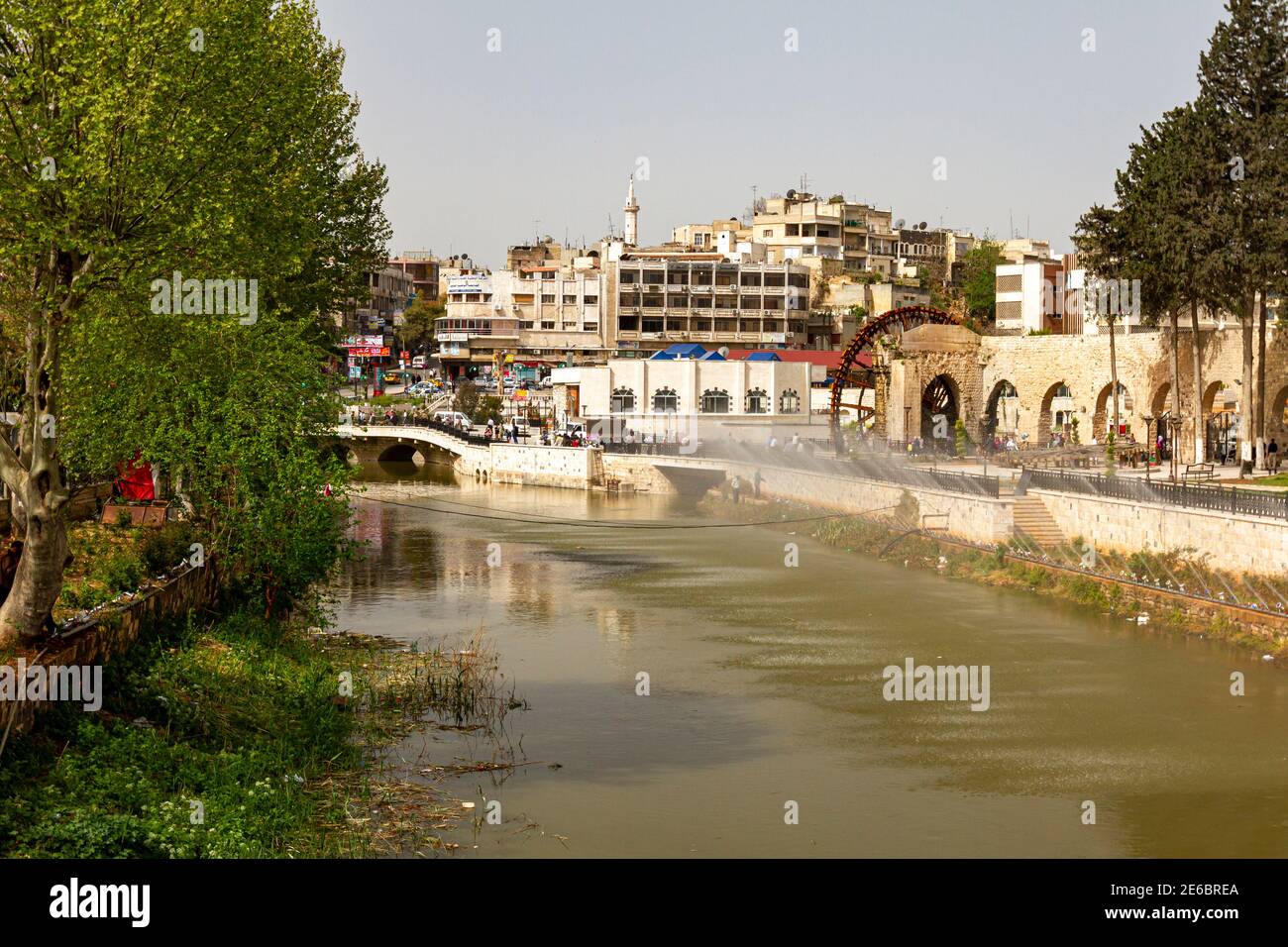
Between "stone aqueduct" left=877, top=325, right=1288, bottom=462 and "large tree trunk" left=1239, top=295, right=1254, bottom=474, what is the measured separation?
9.09 metres

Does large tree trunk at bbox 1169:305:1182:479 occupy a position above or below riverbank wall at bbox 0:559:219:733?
above

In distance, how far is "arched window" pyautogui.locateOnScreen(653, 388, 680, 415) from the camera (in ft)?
255

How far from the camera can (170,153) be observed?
20.5 meters

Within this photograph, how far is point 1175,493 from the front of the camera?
1353 inches

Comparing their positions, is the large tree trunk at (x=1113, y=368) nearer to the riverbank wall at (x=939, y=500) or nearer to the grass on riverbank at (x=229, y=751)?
the riverbank wall at (x=939, y=500)

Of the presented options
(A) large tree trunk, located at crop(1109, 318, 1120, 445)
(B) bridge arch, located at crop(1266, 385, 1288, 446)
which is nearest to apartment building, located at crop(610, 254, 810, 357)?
(A) large tree trunk, located at crop(1109, 318, 1120, 445)

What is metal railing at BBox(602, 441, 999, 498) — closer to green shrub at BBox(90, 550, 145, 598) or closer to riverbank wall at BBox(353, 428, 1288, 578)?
riverbank wall at BBox(353, 428, 1288, 578)

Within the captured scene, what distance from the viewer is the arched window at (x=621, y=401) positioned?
78975 millimetres

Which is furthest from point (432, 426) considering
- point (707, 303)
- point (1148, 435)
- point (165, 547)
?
point (165, 547)

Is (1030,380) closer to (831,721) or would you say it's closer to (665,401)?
(665,401)

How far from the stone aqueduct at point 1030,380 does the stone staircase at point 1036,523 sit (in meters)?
19.6

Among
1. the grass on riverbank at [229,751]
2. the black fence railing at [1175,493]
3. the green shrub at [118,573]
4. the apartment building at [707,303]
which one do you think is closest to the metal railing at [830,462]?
the black fence railing at [1175,493]
